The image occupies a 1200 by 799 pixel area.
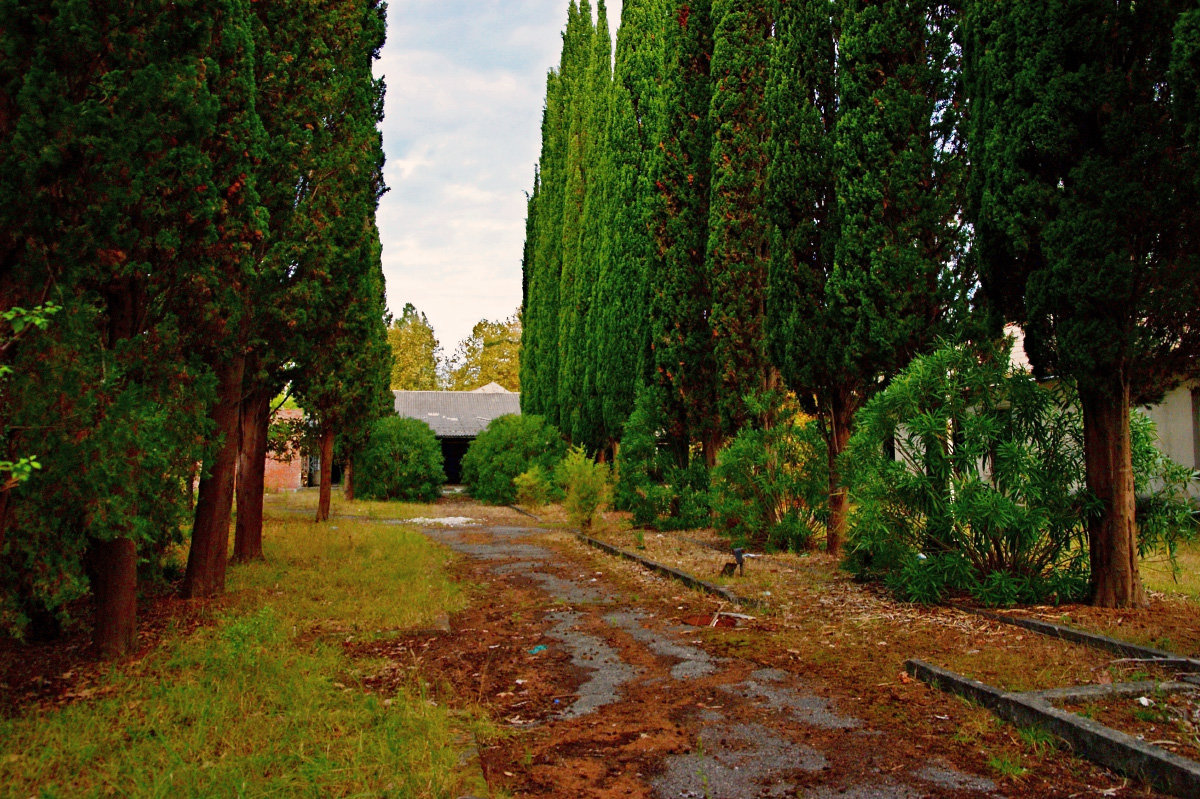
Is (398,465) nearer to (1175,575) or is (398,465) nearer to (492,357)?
(1175,575)

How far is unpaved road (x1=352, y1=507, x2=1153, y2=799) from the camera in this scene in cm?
338

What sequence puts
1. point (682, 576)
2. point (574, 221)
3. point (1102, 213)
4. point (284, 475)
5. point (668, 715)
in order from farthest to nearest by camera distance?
point (284, 475), point (574, 221), point (682, 576), point (1102, 213), point (668, 715)

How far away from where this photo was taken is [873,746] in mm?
3826

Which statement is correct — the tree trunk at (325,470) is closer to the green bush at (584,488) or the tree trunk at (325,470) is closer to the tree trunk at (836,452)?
the green bush at (584,488)

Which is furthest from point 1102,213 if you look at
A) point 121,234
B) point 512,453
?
point 512,453

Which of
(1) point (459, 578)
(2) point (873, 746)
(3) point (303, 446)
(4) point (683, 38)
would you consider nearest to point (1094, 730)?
(2) point (873, 746)

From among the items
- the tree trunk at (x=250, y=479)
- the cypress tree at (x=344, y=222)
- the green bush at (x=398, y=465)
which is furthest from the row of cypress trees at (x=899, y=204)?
the green bush at (x=398, y=465)

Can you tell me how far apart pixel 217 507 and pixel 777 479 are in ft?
23.9

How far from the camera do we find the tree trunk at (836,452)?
408 inches

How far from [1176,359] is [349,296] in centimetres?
930

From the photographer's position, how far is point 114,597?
17.2 ft

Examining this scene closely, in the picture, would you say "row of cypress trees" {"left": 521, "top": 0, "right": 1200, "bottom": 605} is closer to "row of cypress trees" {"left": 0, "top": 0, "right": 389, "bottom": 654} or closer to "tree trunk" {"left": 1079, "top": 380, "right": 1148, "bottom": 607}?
"tree trunk" {"left": 1079, "top": 380, "right": 1148, "bottom": 607}

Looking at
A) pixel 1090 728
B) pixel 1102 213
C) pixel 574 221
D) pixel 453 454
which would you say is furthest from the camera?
pixel 453 454

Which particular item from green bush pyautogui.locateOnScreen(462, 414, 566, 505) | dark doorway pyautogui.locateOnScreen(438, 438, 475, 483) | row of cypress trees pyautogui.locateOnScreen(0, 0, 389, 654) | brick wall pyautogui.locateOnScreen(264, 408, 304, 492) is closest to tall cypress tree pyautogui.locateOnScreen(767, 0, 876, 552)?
row of cypress trees pyautogui.locateOnScreen(0, 0, 389, 654)
